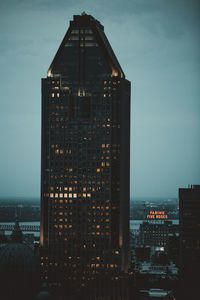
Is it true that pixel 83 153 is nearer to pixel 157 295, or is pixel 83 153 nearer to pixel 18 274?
pixel 18 274

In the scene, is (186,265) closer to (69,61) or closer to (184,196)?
(184,196)

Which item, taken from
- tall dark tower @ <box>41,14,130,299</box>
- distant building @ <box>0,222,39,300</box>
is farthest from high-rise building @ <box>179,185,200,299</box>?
distant building @ <box>0,222,39,300</box>

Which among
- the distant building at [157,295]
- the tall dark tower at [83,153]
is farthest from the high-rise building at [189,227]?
the tall dark tower at [83,153]

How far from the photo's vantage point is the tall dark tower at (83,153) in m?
131

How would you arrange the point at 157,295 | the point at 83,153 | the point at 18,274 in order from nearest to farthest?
the point at 18,274, the point at 157,295, the point at 83,153

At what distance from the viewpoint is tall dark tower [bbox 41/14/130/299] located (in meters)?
131

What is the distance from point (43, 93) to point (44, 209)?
25.6 metres

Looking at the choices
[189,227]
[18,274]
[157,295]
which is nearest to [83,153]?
[18,274]

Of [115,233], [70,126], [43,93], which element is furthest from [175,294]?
[43,93]

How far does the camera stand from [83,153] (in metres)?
133

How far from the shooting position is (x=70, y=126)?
133375 mm

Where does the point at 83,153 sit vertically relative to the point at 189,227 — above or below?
above

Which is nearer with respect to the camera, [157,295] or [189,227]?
[157,295]

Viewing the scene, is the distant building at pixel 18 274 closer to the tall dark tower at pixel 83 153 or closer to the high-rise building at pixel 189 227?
the tall dark tower at pixel 83 153
